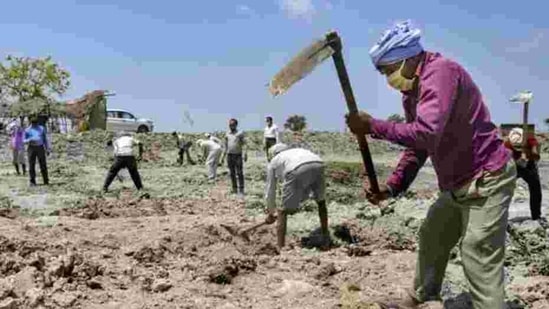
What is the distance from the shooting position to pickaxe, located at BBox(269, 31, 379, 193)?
4566mm

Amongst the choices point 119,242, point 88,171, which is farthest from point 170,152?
point 119,242

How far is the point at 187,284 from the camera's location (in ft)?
18.1

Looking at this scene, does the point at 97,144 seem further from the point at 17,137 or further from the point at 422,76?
the point at 422,76

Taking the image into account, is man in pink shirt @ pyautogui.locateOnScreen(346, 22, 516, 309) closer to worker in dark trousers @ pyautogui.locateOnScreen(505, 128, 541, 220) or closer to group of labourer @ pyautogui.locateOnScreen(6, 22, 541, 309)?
group of labourer @ pyautogui.locateOnScreen(6, 22, 541, 309)

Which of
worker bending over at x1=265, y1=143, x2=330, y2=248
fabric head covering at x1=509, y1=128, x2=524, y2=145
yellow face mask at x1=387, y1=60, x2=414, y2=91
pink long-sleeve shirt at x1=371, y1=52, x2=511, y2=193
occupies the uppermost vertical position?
yellow face mask at x1=387, y1=60, x2=414, y2=91

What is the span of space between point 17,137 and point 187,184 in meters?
5.80

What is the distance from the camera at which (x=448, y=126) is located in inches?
155

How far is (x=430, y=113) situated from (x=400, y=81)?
417mm

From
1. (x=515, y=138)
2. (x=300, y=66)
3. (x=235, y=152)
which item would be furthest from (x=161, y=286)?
(x=235, y=152)

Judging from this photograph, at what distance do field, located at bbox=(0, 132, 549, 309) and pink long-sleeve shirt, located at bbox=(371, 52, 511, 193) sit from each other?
1.25 metres

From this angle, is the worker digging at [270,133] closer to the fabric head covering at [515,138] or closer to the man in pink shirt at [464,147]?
the fabric head covering at [515,138]

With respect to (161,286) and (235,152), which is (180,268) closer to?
(161,286)

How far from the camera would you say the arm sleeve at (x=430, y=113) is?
3742 mm

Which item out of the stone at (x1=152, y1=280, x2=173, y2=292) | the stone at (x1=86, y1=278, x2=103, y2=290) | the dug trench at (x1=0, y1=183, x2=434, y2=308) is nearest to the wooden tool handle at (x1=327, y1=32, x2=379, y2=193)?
the dug trench at (x1=0, y1=183, x2=434, y2=308)
